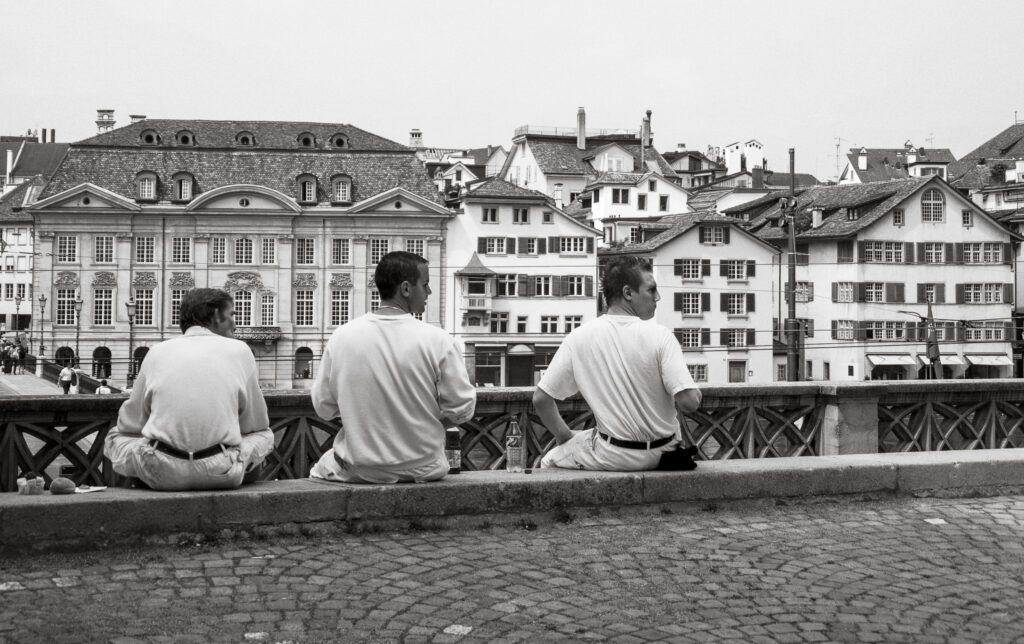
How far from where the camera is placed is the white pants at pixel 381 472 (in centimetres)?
714

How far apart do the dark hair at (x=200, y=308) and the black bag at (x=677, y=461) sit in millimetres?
2647

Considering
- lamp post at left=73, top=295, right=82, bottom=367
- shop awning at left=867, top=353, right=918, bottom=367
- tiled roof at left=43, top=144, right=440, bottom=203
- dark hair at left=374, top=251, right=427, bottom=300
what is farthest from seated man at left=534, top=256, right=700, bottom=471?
tiled roof at left=43, top=144, right=440, bottom=203

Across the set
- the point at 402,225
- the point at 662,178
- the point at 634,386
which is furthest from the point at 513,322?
the point at 634,386

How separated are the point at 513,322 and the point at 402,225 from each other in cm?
830

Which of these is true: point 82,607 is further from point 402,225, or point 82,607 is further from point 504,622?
point 402,225

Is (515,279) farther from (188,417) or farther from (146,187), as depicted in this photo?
(188,417)

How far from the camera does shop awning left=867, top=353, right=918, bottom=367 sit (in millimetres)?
73562

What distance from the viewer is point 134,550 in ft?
21.3

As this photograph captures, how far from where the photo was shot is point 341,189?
250 ft

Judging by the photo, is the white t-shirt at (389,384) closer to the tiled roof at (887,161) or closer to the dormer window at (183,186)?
the dormer window at (183,186)

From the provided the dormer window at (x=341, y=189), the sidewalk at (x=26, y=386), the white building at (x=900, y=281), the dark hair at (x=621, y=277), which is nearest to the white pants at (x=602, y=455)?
the dark hair at (x=621, y=277)

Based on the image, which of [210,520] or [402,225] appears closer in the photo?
[210,520]

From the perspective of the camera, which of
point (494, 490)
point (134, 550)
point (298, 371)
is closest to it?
point (134, 550)

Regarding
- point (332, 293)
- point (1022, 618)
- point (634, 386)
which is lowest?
point (1022, 618)
